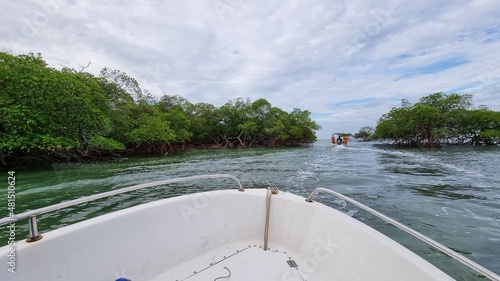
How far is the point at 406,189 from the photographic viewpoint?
5461 millimetres

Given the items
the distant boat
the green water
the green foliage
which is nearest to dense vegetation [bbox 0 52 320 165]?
the green foliage

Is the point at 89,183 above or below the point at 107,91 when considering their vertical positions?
below

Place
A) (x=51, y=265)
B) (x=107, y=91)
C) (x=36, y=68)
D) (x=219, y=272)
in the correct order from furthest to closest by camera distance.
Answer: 1. (x=107, y=91)
2. (x=36, y=68)
3. (x=219, y=272)
4. (x=51, y=265)

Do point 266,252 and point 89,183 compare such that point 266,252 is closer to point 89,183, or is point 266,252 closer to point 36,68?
point 89,183

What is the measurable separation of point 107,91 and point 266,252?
18034mm

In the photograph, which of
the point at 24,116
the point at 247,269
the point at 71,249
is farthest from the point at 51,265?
the point at 24,116

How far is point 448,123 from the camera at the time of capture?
1157 inches

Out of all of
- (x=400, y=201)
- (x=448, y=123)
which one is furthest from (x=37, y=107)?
(x=448, y=123)

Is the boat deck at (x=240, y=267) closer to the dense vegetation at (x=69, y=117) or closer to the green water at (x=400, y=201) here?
the green water at (x=400, y=201)

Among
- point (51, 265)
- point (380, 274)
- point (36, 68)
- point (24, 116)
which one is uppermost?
point (36, 68)

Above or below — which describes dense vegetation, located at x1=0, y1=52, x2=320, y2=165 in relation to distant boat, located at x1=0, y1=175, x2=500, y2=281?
above

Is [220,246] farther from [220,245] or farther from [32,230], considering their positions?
[32,230]

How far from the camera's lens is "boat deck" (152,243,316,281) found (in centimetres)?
193

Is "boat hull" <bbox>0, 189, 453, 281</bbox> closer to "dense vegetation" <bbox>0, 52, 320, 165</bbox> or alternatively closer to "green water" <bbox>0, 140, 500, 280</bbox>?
"green water" <bbox>0, 140, 500, 280</bbox>
